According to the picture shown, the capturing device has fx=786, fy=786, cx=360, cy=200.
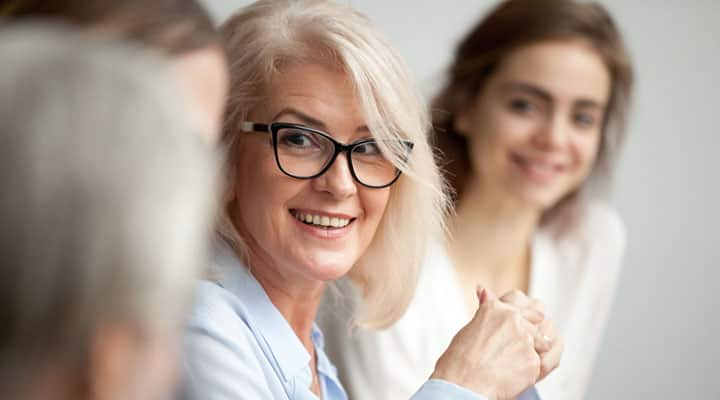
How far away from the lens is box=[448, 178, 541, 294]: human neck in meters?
2.12

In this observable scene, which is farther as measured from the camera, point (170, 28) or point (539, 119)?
point (539, 119)

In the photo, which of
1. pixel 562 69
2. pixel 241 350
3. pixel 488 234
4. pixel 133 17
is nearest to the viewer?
pixel 133 17

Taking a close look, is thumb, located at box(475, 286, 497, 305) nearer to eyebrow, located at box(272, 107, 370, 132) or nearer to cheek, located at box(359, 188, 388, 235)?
cheek, located at box(359, 188, 388, 235)

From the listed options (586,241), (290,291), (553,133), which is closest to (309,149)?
(290,291)

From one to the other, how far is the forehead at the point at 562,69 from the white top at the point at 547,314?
1.45ft

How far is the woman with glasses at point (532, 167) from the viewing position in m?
2.02

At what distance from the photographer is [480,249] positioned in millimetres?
2143

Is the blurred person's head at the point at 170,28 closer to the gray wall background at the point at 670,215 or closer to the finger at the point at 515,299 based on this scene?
the finger at the point at 515,299

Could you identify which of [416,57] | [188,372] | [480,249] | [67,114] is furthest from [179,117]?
[416,57]

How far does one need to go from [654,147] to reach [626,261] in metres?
0.43

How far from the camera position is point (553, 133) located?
79.7 inches

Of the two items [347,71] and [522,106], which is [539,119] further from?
[347,71]

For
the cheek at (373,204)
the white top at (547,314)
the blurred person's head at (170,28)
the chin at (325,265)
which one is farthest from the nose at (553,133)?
the blurred person's head at (170,28)

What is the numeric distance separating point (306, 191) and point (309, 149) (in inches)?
2.6
